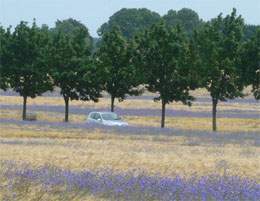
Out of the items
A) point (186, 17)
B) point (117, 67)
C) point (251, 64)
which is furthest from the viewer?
point (186, 17)

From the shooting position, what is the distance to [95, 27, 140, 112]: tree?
1810 inches

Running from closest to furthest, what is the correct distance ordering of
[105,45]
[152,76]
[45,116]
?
[152,76]
[105,45]
[45,116]

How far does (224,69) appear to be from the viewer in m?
41.5

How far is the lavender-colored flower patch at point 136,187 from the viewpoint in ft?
26.8

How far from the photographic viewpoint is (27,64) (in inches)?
1908

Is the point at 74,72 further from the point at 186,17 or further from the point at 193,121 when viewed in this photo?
the point at 186,17

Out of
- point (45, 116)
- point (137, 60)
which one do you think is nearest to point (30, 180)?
point (137, 60)

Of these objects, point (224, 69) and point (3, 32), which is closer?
point (224, 69)

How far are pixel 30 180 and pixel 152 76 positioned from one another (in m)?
35.7

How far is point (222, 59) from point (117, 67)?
790 cm

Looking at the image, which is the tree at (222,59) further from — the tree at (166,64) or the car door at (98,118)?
the car door at (98,118)

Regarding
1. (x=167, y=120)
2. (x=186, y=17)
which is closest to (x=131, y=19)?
(x=186, y=17)

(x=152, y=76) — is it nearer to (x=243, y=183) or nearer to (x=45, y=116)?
(x=45, y=116)

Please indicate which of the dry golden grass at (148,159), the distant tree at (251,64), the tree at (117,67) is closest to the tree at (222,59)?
the distant tree at (251,64)
